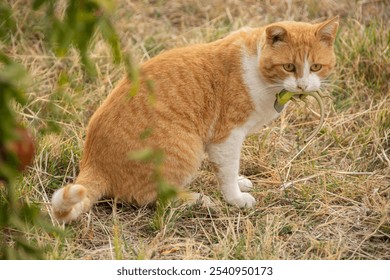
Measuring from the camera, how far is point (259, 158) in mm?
3969

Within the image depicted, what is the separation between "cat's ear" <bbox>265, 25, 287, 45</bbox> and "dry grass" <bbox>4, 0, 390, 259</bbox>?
2.87 feet

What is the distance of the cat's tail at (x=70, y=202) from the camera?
2.75 meters

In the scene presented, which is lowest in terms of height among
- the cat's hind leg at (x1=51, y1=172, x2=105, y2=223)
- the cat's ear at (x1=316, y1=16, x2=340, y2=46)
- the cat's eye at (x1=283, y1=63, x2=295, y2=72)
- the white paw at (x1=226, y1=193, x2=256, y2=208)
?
the white paw at (x1=226, y1=193, x2=256, y2=208)

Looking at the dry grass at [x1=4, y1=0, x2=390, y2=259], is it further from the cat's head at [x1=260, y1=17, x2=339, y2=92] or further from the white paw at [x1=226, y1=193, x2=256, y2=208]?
the cat's head at [x1=260, y1=17, x2=339, y2=92]

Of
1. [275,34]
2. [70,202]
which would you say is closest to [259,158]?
[275,34]

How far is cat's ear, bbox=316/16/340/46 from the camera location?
10.9 ft

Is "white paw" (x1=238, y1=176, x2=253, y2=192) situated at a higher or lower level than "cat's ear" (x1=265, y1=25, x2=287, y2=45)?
lower

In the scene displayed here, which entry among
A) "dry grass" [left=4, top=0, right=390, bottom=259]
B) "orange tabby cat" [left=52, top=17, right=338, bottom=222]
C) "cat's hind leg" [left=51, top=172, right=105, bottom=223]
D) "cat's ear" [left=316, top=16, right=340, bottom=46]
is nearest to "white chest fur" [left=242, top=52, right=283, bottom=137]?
"orange tabby cat" [left=52, top=17, right=338, bottom=222]

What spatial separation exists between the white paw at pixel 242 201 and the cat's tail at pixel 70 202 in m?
0.78

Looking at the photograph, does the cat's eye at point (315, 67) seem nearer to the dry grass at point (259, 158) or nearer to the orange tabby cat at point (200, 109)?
the orange tabby cat at point (200, 109)

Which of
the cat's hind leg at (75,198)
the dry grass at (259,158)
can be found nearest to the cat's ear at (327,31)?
the dry grass at (259,158)
